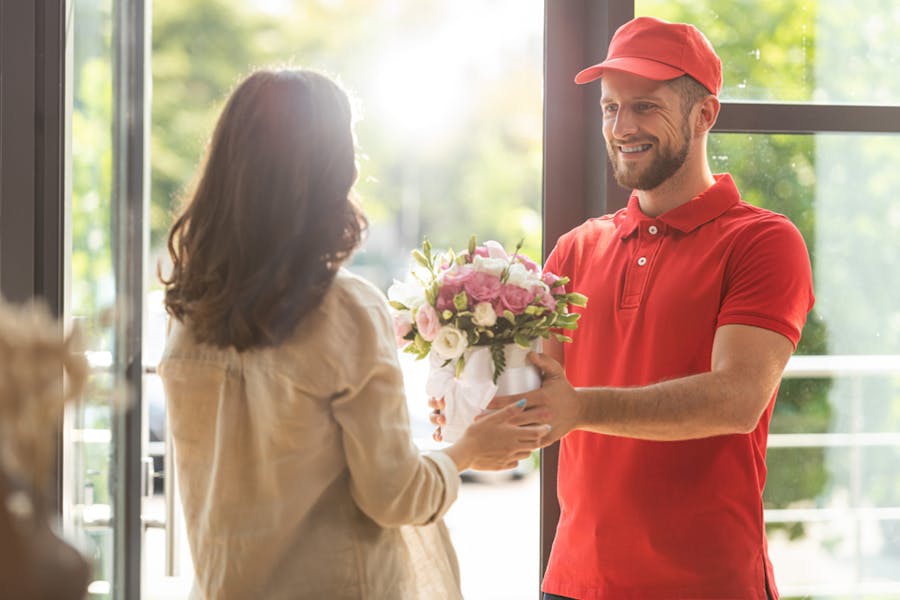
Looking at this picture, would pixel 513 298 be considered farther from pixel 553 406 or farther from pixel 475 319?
pixel 553 406

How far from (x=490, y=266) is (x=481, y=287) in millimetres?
52

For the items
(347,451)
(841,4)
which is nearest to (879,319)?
(841,4)

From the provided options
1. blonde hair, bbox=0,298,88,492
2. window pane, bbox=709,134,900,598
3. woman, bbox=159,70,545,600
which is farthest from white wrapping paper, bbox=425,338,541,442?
blonde hair, bbox=0,298,88,492

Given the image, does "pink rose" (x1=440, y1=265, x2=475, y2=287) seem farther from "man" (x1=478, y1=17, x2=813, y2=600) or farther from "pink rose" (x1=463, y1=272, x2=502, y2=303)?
"man" (x1=478, y1=17, x2=813, y2=600)

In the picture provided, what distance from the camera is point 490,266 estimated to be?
6.24ft

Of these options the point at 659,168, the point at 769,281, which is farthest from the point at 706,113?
the point at 769,281

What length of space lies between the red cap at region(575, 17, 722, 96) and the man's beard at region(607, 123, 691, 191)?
12cm

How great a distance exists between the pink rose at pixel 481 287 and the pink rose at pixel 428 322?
0.26 feet

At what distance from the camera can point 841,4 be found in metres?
2.59

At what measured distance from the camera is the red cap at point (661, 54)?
208 cm

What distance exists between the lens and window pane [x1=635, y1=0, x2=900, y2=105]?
2.52 meters

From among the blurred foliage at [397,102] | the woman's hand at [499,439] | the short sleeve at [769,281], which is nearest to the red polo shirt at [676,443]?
the short sleeve at [769,281]

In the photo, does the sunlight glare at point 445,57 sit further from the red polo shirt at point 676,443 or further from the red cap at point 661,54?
the red polo shirt at point 676,443

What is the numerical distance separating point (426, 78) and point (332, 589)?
10.8m
